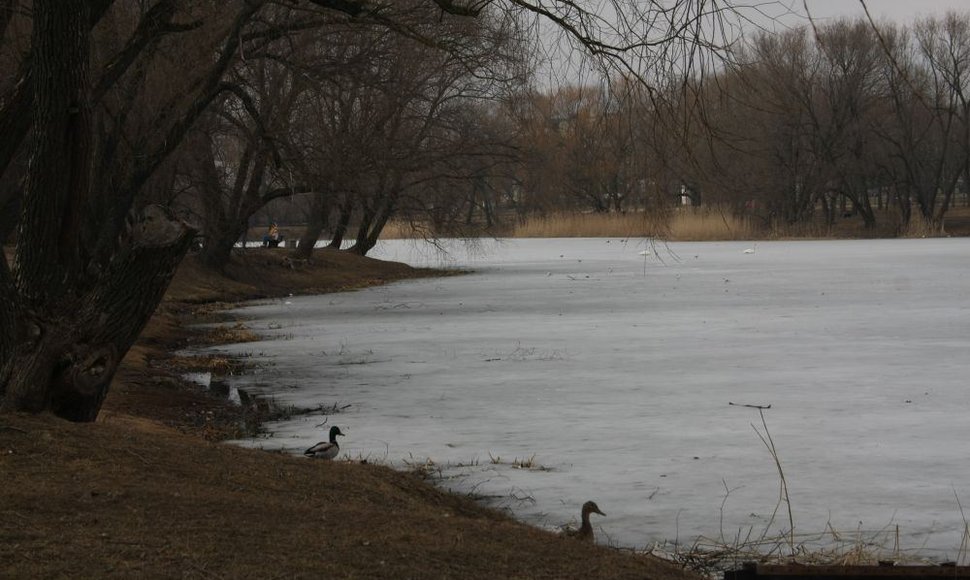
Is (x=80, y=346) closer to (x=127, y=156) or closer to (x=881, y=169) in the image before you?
(x=127, y=156)

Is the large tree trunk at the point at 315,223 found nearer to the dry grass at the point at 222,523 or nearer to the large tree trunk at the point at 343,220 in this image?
the large tree trunk at the point at 343,220

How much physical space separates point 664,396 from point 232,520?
20.8 feet

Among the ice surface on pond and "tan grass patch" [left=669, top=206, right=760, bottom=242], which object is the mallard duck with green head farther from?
"tan grass patch" [left=669, top=206, right=760, bottom=242]

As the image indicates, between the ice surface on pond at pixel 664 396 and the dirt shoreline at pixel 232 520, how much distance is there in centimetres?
94

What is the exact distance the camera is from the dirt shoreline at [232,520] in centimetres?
456

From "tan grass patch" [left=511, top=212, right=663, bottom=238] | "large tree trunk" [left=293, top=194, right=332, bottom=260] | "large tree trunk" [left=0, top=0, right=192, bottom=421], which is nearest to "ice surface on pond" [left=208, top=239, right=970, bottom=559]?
"large tree trunk" [left=0, top=0, right=192, bottom=421]

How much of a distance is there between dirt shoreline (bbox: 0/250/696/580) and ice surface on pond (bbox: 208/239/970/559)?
3.08ft

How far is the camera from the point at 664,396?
35.9 ft

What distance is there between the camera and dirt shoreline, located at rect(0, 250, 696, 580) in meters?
4.56

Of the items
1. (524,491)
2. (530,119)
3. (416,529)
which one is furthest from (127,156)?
(416,529)

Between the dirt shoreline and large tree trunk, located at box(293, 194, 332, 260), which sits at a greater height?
large tree trunk, located at box(293, 194, 332, 260)

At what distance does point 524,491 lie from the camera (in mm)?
7227

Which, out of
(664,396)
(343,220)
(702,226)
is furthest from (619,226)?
(664,396)

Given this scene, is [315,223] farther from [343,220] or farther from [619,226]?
[619,226]
